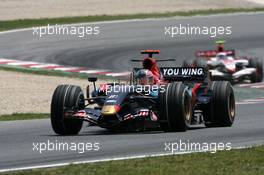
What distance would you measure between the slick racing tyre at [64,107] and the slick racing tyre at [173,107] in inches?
59.0

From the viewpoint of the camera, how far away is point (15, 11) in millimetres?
44219

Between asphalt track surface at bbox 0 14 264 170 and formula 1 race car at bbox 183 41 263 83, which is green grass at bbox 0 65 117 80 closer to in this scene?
asphalt track surface at bbox 0 14 264 170

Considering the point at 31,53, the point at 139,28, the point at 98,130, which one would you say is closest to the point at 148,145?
the point at 98,130

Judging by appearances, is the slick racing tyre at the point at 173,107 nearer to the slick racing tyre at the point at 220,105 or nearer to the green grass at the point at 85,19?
the slick racing tyre at the point at 220,105

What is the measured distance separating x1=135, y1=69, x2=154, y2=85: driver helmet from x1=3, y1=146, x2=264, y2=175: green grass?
14.4 feet

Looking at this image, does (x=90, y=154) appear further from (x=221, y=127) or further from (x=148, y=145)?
(x=221, y=127)

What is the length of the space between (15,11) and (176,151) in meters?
31.6

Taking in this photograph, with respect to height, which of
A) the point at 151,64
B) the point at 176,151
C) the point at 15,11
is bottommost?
the point at 176,151

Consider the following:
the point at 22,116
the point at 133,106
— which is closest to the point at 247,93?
the point at 22,116

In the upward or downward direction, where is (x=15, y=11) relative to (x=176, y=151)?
upward

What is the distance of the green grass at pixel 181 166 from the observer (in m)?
11.3

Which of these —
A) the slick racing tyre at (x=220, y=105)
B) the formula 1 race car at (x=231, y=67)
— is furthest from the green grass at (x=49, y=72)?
the slick racing tyre at (x=220, y=105)

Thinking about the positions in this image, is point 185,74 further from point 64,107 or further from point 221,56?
point 221,56

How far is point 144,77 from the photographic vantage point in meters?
17.2
